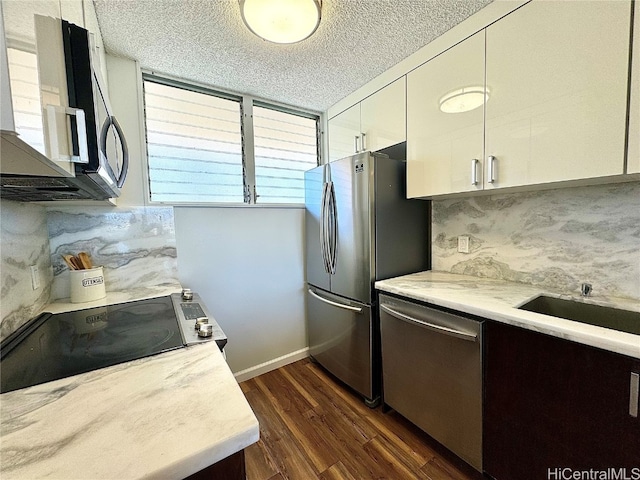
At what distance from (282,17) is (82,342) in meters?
1.56

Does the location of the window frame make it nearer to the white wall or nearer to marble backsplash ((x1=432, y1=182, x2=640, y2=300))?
the white wall

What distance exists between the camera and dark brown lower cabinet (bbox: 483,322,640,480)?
2.88 feet

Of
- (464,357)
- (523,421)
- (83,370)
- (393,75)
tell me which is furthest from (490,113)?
(83,370)

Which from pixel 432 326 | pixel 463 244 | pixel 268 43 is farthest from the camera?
pixel 463 244

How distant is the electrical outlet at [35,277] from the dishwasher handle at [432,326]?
70.3 inches

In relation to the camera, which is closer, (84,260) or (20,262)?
(20,262)

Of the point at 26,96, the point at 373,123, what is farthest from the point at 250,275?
the point at 26,96

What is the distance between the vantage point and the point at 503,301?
126 centimetres

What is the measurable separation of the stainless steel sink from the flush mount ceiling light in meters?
1.07

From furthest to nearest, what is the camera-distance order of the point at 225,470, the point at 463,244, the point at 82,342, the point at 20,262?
1. the point at 463,244
2. the point at 20,262
3. the point at 82,342
4. the point at 225,470

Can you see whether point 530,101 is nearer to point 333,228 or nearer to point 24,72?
point 333,228

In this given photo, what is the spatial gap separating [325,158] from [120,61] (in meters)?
1.71

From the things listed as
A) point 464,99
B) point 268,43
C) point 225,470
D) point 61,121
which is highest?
point 268,43

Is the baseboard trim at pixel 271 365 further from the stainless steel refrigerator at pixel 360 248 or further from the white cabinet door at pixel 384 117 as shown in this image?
the white cabinet door at pixel 384 117
